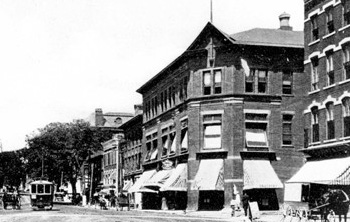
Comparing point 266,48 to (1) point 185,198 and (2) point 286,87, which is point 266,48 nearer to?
(2) point 286,87

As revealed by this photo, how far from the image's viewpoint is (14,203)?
5900 cm

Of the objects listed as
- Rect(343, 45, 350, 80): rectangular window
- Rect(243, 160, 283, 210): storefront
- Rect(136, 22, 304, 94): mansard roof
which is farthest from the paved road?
Rect(136, 22, 304, 94): mansard roof

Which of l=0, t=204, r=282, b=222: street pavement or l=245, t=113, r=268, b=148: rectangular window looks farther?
l=245, t=113, r=268, b=148: rectangular window

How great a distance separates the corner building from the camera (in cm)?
4806

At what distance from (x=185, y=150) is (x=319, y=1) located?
19.8 meters

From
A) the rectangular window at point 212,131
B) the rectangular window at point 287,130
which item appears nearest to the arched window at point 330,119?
the rectangular window at point 287,130

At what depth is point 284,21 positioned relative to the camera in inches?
2244

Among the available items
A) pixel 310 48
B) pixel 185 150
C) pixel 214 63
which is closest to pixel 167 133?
pixel 185 150

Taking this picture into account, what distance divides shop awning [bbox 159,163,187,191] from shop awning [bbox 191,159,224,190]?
5.30ft

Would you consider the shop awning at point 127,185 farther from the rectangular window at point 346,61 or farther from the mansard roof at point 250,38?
the rectangular window at point 346,61

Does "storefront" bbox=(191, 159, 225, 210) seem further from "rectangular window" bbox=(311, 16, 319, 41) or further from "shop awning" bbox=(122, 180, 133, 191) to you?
"shop awning" bbox=(122, 180, 133, 191)

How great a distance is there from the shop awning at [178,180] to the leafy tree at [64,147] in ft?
131

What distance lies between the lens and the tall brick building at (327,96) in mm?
32875

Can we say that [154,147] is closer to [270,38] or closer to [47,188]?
[47,188]
